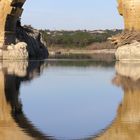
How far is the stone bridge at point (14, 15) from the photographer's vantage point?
26.0m

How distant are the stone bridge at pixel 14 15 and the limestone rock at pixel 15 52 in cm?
51

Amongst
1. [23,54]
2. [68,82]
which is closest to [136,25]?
[23,54]

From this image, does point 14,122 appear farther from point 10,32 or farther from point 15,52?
point 10,32

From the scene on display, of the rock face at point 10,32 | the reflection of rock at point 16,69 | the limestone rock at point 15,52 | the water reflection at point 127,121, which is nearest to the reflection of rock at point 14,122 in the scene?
the water reflection at point 127,121

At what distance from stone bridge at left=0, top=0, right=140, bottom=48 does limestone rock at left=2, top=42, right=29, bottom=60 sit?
0.51m

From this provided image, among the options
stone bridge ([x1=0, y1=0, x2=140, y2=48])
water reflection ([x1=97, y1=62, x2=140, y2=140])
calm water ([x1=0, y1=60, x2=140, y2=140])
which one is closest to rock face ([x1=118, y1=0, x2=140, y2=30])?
stone bridge ([x1=0, y1=0, x2=140, y2=48])

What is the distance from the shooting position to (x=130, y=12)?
2600 centimetres

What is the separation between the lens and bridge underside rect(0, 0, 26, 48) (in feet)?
89.7

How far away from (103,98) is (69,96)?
2.32 ft

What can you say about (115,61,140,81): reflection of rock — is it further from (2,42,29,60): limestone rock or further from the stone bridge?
(2,42,29,60): limestone rock

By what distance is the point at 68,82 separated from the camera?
13.9m

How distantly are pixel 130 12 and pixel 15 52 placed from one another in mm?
6417

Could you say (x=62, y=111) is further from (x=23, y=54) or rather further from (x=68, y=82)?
(x=23, y=54)

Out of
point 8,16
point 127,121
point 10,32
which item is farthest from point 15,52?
point 127,121
